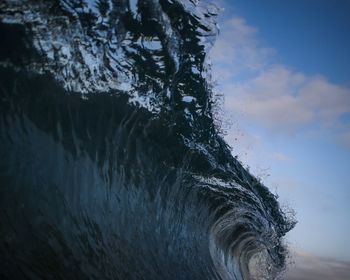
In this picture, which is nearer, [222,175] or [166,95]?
[166,95]

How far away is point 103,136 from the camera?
19.0ft

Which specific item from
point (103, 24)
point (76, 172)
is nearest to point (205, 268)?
point (76, 172)

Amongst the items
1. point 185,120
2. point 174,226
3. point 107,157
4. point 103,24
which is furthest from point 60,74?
→ point 174,226

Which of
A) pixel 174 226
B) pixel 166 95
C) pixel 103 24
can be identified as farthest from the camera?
pixel 174 226

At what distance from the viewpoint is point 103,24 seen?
15.6ft

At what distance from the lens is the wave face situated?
12.4 feet

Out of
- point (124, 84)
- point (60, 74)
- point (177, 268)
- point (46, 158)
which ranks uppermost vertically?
point (124, 84)

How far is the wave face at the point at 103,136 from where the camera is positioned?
3.77 metres

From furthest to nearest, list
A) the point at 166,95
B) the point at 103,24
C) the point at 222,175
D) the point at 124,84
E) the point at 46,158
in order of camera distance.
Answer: the point at 222,175 → the point at 166,95 → the point at 124,84 → the point at 103,24 → the point at 46,158

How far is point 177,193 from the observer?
8656 mm

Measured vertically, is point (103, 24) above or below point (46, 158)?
above

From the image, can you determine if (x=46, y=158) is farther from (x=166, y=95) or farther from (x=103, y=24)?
(x=166, y=95)

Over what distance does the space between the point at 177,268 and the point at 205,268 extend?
6.11ft

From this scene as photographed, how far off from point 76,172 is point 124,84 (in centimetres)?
165
